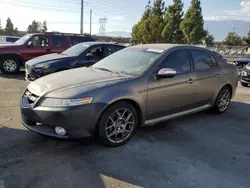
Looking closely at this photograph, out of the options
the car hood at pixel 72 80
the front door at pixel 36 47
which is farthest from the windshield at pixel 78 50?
the car hood at pixel 72 80

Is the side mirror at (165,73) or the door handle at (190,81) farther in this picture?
the door handle at (190,81)

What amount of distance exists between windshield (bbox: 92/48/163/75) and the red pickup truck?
6.61m

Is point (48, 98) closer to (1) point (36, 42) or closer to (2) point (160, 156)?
(2) point (160, 156)

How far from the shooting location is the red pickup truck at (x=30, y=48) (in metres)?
10.2

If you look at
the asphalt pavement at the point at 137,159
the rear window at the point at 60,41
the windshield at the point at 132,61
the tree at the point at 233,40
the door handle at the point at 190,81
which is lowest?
the asphalt pavement at the point at 137,159

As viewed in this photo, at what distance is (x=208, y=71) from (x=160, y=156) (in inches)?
93.5

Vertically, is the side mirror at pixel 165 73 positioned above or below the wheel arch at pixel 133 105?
above

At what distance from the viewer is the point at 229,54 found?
30672 mm

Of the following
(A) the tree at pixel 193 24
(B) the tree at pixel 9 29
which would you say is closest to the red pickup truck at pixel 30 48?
(A) the tree at pixel 193 24

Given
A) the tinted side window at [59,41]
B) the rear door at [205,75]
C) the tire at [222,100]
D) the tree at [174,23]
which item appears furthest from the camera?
the tree at [174,23]

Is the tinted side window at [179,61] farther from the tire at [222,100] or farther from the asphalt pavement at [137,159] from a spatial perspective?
the tire at [222,100]

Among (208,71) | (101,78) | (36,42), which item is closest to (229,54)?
(36,42)

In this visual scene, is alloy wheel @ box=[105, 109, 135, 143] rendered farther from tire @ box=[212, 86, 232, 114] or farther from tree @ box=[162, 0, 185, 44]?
tree @ box=[162, 0, 185, 44]

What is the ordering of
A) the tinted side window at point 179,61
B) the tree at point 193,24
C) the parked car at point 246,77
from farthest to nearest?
the tree at point 193,24
the parked car at point 246,77
the tinted side window at point 179,61
